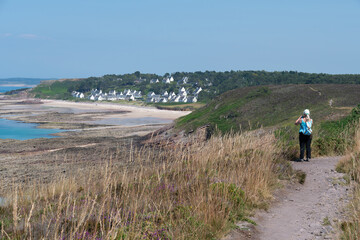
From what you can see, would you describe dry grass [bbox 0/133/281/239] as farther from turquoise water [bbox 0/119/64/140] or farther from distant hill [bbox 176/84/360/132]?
turquoise water [bbox 0/119/64/140]

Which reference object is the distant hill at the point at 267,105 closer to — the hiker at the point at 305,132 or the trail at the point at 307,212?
the hiker at the point at 305,132

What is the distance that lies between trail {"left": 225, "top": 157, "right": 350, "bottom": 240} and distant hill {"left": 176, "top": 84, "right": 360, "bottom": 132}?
17213 mm

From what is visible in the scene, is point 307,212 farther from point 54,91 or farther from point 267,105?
point 54,91

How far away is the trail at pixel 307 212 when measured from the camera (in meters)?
6.10

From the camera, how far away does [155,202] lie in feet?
20.1

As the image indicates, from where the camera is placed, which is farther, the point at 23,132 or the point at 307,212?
the point at 23,132

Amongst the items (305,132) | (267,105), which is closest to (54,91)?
(267,105)

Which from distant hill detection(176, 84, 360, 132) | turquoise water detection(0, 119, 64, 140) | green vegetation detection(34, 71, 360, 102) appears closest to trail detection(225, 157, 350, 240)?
distant hill detection(176, 84, 360, 132)

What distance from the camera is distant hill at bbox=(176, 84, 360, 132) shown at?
29536mm

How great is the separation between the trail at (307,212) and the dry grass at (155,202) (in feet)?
1.19

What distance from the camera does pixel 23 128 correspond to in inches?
2082

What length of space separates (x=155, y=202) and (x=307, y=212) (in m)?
2.97

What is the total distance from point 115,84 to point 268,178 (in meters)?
160

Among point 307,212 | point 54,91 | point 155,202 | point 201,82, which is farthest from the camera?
point 54,91
